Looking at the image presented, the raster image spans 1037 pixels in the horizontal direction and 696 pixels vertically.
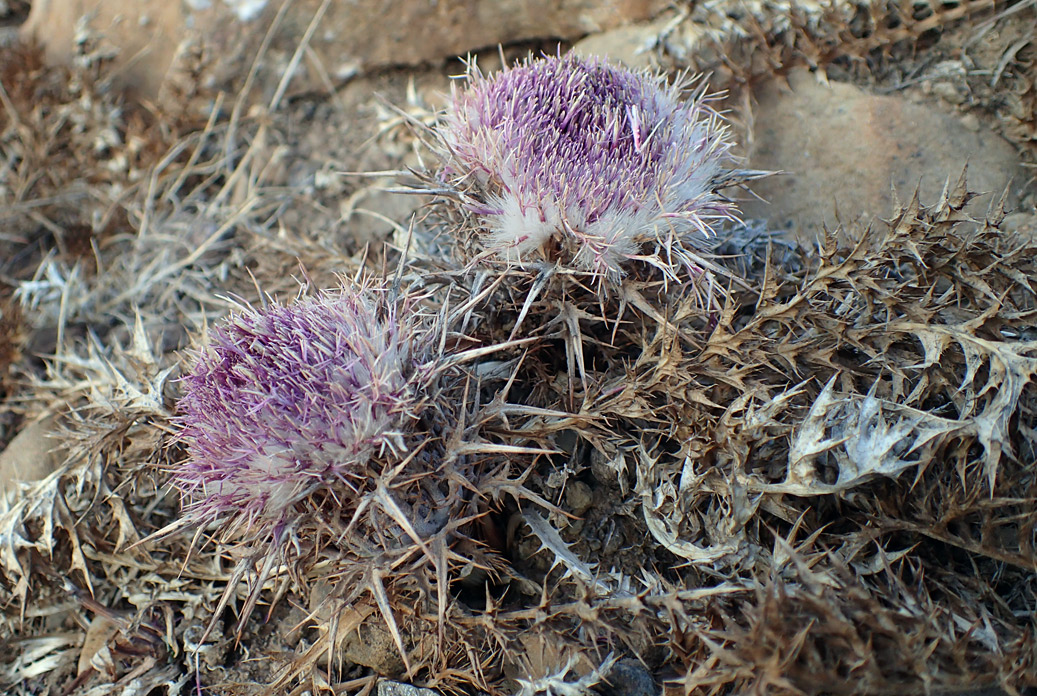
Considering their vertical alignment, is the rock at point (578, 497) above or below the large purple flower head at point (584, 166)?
below

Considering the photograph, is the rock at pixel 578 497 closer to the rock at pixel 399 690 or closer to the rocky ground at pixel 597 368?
the rocky ground at pixel 597 368

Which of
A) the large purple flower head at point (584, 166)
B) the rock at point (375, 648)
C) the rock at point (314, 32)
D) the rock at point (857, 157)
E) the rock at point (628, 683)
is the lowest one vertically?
the rock at point (628, 683)

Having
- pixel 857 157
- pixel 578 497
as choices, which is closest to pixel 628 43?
pixel 857 157

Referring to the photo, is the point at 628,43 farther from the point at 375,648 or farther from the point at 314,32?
the point at 375,648

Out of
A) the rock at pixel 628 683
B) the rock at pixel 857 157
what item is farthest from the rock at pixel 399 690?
the rock at pixel 857 157

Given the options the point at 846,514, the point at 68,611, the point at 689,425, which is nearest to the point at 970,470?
the point at 846,514
